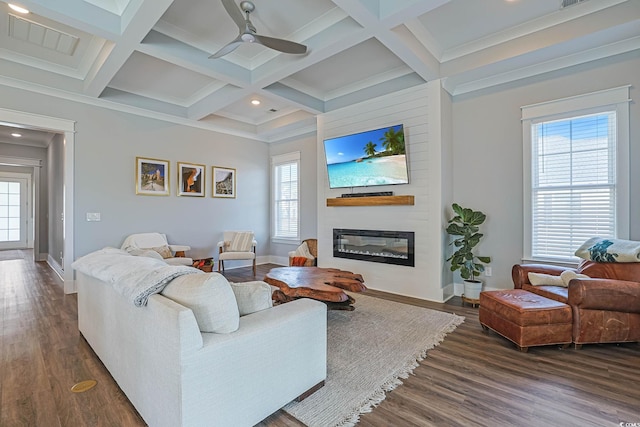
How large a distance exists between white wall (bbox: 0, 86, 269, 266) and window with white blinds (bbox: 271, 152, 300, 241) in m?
0.43

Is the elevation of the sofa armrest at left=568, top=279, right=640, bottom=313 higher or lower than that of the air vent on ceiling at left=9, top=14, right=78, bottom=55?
lower

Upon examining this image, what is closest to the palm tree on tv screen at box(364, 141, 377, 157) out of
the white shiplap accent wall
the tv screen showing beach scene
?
→ the tv screen showing beach scene

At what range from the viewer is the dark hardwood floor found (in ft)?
5.74

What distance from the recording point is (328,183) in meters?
5.28

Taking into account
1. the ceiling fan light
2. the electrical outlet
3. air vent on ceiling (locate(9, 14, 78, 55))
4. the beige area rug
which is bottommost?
the beige area rug

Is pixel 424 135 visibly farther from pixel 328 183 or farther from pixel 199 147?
pixel 199 147

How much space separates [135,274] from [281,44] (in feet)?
8.09

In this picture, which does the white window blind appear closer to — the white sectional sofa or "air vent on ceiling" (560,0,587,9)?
"air vent on ceiling" (560,0,587,9)

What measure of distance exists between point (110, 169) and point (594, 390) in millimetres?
6153

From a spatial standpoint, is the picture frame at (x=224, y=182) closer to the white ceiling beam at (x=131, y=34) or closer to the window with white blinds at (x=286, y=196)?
the window with white blinds at (x=286, y=196)

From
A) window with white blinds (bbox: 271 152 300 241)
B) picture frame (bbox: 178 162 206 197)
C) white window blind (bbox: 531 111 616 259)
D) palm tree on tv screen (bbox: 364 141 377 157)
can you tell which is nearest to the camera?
white window blind (bbox: 531 111 616 259)

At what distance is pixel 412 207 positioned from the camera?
4332 millimetres

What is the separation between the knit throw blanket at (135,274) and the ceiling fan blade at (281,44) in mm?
2223

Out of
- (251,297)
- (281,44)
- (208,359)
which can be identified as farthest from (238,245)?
(208,359)
